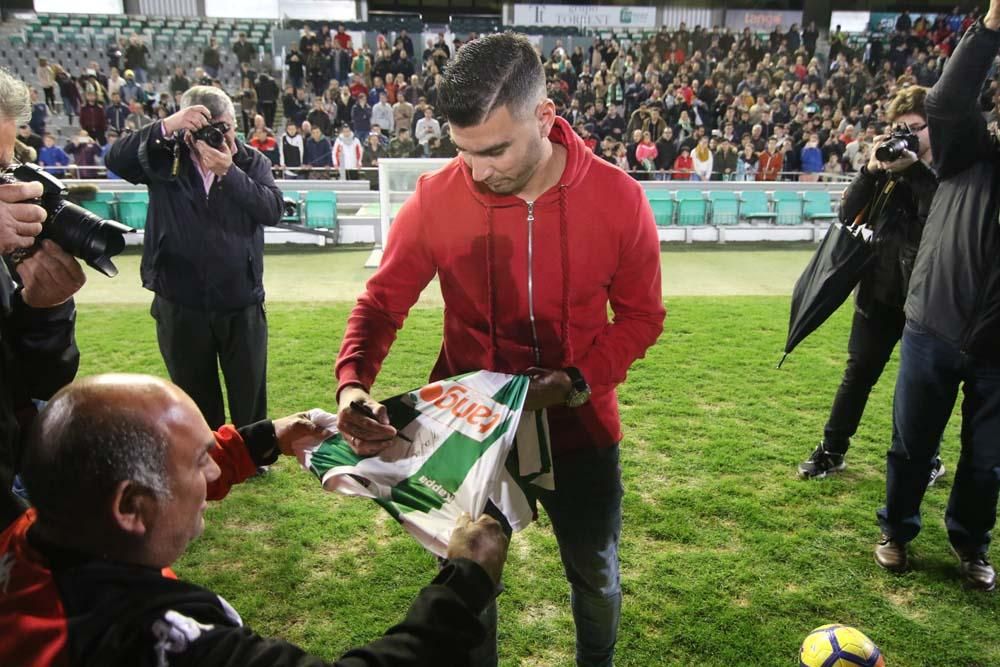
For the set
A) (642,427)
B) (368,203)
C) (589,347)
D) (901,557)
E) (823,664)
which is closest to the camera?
(589,347)

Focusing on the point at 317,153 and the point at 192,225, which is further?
the point at 317,153

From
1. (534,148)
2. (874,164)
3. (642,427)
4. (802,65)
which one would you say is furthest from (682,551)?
(802,65)

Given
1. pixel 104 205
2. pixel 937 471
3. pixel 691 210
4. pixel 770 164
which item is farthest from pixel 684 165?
Result: pixel 937 471

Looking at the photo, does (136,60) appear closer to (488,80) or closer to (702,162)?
(702,162)

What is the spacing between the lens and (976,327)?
3012mm

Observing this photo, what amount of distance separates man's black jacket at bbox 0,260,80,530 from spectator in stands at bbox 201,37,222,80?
21.4m

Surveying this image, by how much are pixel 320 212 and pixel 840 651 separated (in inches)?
479

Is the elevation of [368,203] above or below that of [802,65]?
below

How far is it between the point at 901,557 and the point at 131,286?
9.56 metres

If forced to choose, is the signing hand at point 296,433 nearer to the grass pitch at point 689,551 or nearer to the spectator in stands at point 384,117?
the grass pitch at point 689,551

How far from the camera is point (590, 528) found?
2.36m

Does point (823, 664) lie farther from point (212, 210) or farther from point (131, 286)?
point (131, 286)

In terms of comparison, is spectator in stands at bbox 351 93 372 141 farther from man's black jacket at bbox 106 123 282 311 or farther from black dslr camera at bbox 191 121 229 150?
black dslr camera at bbox 191 121 229 150

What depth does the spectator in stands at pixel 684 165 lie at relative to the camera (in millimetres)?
16750
